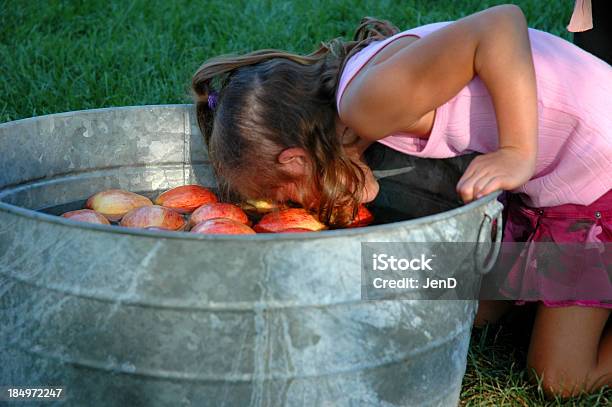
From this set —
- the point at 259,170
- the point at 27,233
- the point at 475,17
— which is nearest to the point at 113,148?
the point at 259,170

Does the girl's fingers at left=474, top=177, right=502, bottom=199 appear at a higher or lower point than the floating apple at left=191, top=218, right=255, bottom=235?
higher

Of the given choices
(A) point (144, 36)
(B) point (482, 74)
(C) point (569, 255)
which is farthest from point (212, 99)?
(A) point (144, 36)

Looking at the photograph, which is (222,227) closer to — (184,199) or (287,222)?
(287,222)

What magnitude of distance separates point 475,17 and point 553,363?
30.6 inches

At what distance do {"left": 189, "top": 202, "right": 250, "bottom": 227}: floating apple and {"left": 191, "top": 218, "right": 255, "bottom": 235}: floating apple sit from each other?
3.9 inches

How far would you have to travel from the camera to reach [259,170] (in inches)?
68.1

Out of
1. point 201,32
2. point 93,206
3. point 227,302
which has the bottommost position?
point 201,32

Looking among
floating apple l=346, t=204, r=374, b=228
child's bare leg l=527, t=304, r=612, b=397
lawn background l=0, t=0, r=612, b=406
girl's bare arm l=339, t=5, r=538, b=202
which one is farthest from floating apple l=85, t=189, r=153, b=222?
lawn background l=0, t=0, r=612, b=406

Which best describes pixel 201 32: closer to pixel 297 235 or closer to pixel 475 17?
pixel 475 17

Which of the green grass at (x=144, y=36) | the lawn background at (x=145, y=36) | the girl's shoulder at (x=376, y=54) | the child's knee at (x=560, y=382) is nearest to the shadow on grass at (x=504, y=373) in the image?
the child's knee at (x=560, y=382)

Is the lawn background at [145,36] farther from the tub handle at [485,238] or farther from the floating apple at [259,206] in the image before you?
the tub handle at [485,238]

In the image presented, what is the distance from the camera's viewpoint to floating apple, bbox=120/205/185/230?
1.71 metres

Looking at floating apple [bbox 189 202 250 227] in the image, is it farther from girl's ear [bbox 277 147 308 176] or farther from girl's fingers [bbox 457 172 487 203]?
girl's fingers [bbox 457 172 487 203]

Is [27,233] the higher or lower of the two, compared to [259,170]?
higher
